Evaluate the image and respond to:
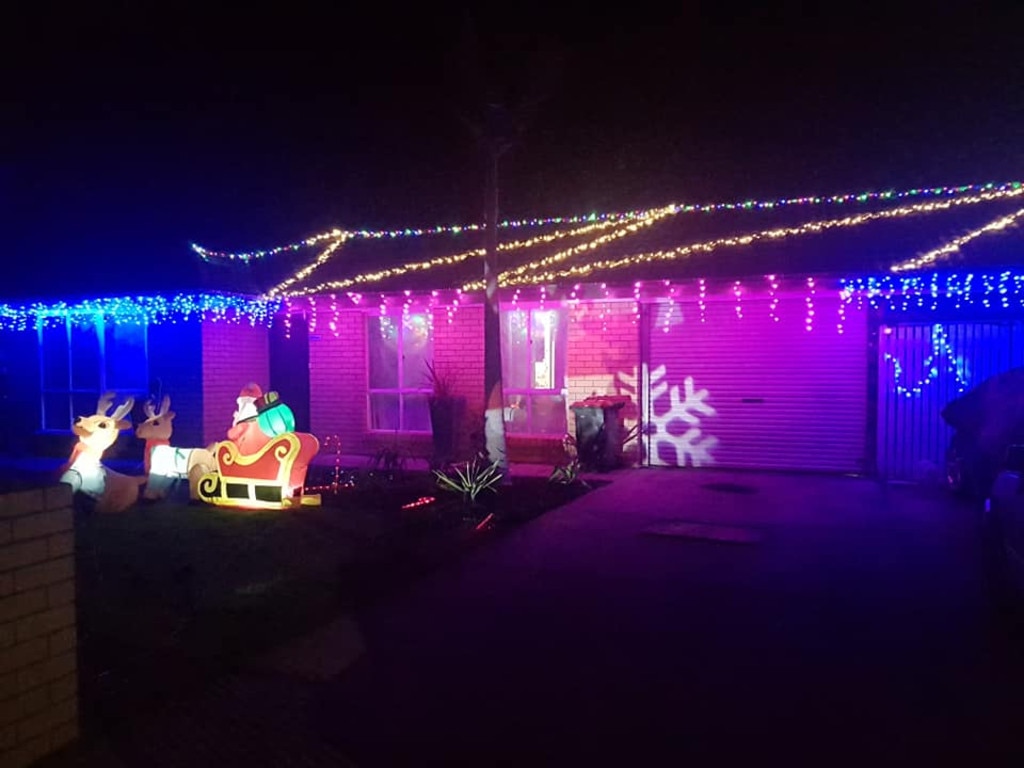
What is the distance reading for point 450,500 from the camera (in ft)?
30.6

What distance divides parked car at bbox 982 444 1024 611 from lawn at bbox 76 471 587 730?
173 inches

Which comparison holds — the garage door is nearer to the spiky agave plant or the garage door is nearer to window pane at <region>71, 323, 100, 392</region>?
the spiky agave plant

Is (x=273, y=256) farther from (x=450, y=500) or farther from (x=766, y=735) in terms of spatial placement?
(x=766, y=735)

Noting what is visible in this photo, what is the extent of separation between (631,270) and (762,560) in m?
5.39

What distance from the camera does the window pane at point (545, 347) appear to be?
12812 millimetres

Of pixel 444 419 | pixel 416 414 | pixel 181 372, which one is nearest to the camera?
pixel 444 419

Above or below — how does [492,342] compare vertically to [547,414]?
above

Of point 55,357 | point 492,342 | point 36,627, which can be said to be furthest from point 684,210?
point 55,357

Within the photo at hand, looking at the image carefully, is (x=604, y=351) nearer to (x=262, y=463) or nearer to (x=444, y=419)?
(x=444, y=419)

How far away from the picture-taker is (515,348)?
13.1m

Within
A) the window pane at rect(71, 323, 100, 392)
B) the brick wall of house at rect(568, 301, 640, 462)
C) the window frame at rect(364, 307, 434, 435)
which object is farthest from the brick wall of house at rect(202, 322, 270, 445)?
the brick wall of house at rect(568, 301, 640, 462)

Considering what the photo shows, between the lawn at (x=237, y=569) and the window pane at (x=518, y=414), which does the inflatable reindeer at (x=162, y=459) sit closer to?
the lawn at (x=237, y=569)

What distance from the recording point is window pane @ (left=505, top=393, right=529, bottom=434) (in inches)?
514

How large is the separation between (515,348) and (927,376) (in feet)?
20.2
